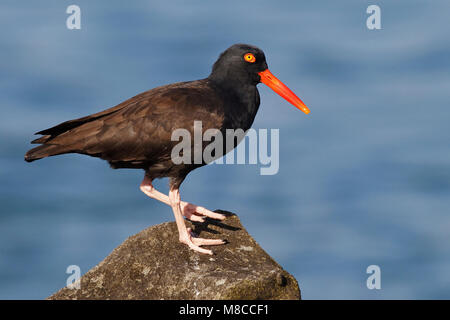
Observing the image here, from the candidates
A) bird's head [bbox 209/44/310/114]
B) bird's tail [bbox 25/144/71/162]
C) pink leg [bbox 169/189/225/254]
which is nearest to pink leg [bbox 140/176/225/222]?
pink leg [bbox 169/189/225/254]

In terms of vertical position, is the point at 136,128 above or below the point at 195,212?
above

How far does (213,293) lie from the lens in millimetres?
7516

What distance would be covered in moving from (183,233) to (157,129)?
4.80ft

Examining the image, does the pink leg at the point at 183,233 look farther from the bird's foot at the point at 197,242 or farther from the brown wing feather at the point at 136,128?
the brown wing feather at the point at 136,128

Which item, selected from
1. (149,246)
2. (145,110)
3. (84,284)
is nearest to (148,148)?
(145,110)

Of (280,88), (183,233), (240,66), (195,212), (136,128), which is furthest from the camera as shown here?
(280,88)

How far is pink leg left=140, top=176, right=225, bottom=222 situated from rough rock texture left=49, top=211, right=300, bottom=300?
534 mm

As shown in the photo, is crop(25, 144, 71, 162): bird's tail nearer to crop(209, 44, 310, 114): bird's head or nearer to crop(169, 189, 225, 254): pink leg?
crop(169, 189, 225, 254): pink leg

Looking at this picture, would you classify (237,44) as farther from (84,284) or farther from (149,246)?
(84,284)

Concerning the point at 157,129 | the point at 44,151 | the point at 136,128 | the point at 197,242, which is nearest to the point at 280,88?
the point at 157,129

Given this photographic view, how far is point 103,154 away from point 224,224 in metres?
2.06

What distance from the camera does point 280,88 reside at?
33.6 ft

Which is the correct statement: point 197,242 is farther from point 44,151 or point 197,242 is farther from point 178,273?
point 44,151
